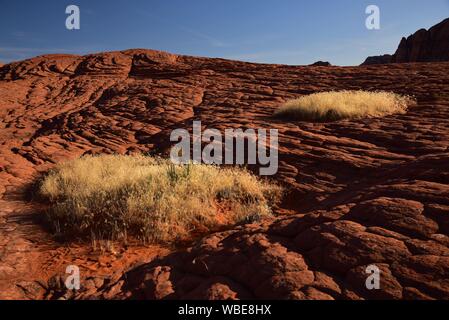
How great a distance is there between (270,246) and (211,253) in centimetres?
73

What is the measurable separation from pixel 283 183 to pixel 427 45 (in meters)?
58.1

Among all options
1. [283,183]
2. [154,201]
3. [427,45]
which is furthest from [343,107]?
[427,45]

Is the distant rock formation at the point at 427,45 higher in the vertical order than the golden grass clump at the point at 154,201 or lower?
higher

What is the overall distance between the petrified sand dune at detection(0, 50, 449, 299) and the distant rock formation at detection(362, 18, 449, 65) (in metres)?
40.2

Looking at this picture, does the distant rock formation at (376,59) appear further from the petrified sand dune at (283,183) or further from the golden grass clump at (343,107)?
the golden grass clump at (343,107)

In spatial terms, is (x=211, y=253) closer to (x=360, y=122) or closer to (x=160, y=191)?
(x=160, y=191)

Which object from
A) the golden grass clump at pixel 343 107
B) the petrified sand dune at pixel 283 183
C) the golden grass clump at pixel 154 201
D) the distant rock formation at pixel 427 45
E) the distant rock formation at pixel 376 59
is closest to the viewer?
the petrified sand dune at pixel 283 183

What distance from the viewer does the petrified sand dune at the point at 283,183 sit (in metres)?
3.28

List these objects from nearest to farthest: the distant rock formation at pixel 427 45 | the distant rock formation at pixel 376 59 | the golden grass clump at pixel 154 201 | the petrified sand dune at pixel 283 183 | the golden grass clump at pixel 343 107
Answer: the petrified sand dune at pixel 283 183 → the golden grass clump at pixel 154 201 → the golden grass clump at pixel 343 107 → the distant rock formation at pixel 427 45 → the distant rock formation at pixel 376 59

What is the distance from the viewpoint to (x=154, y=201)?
6.17 metres

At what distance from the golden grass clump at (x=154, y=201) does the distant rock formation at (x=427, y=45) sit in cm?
5348

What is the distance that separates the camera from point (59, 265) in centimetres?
486

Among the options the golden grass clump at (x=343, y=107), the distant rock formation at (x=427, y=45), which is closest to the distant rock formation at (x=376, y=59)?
the distant rock formation at (x=427, y=45)

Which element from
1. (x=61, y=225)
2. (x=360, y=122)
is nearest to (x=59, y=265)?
(x=61, y=225)
